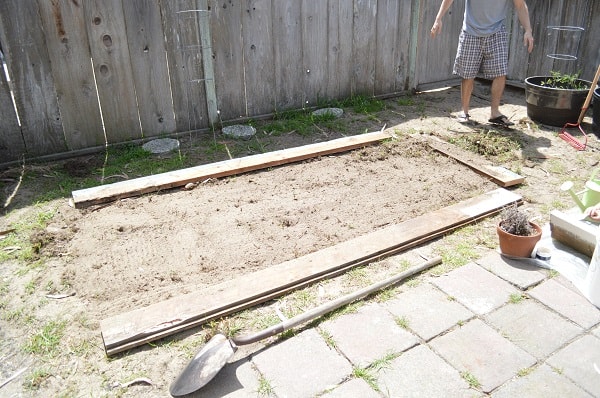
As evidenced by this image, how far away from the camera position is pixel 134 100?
4988mm

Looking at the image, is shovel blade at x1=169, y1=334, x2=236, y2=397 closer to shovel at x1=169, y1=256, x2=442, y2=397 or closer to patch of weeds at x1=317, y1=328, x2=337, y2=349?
shovel at x1=169, y1=256, x2=442, y2=397

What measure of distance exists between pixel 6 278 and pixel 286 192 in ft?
6.97

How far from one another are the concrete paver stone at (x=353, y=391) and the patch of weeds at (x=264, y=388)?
0.80 feet

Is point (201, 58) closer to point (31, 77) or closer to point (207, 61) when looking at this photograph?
point (207, 61)

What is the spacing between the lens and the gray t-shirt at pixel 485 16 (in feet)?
17.3

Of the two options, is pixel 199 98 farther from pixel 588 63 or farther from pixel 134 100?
pixel 588 63

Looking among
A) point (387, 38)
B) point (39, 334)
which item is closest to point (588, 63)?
point (387, 38)

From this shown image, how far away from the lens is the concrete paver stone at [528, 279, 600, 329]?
2.73 metres

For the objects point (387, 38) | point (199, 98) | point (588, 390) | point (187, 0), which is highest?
point (187, 0)

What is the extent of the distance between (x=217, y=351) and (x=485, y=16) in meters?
4.74

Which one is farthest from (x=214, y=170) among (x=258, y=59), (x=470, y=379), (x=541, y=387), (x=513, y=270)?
(x=541, y=387)

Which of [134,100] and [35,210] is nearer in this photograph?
[35,210]

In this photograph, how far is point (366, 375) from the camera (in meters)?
2.34

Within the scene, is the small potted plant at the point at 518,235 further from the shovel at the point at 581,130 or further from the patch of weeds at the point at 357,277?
the shovel at the point at 581,130
